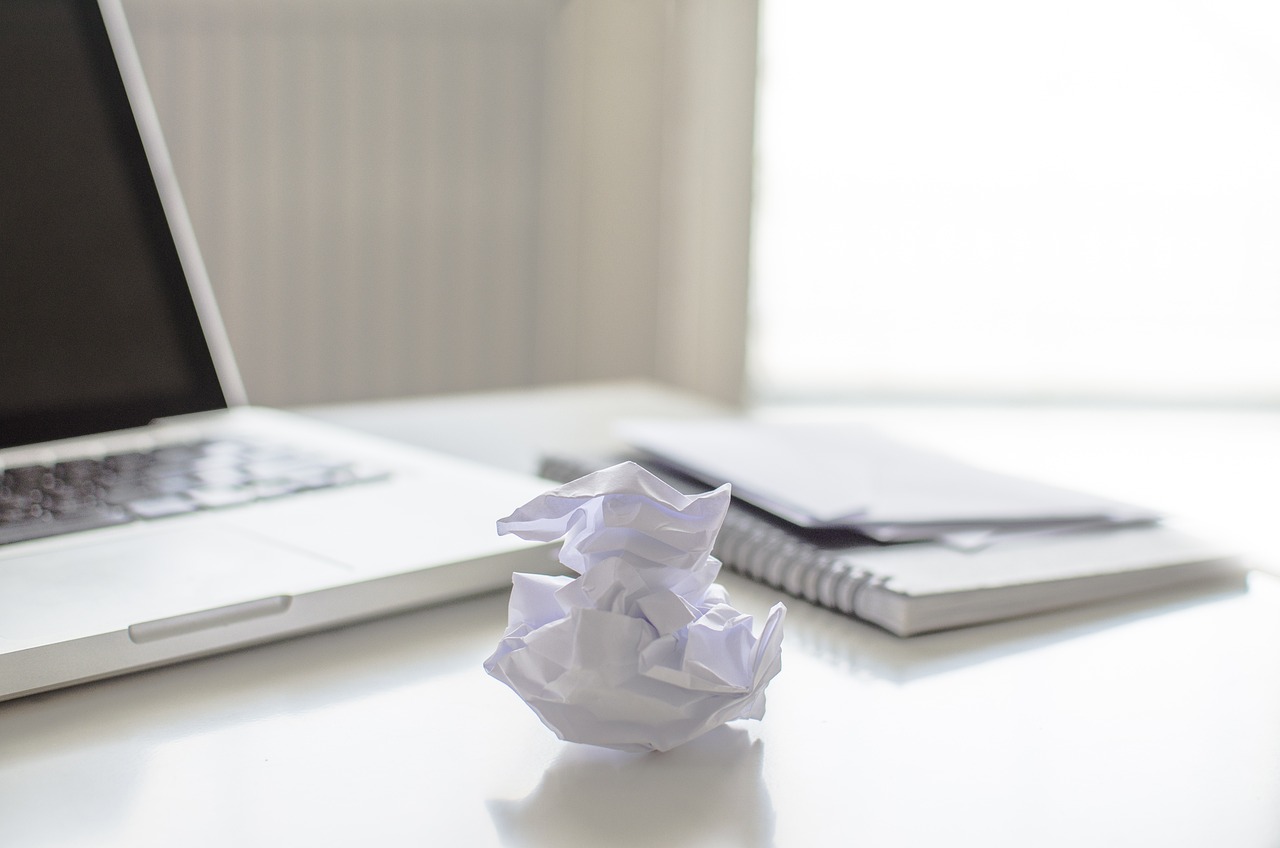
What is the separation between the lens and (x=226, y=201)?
2188mm

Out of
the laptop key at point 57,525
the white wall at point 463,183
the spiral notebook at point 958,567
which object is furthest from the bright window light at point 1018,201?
the laptop key at point 57,525

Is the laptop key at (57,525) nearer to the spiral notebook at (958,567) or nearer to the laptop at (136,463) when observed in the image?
the laptop at (136,463)

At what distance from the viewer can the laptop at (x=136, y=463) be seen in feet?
1.32

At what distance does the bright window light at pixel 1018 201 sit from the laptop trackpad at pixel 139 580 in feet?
6.16

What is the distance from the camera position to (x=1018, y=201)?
2184 mm

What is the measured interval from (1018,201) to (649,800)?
2065 millimetres

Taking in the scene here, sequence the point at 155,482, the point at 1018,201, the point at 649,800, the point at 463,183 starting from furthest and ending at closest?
1. the point at 463,183
2. the point at 1018,201
3. the point at 155,482
4. the point at 649,800

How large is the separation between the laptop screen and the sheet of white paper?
0.28 m

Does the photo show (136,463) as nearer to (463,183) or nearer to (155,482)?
(155,482)

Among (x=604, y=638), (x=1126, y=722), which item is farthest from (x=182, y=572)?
(x=1126, y=722)

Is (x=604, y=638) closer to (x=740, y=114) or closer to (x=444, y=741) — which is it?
(x=444, y=741)

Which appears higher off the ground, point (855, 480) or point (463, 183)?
point (463, 183)

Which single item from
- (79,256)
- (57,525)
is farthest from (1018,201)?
(57,525)

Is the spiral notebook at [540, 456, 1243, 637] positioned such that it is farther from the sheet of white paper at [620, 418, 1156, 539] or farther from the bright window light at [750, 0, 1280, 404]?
the bright window light at [750, 0, 1280, 404]
